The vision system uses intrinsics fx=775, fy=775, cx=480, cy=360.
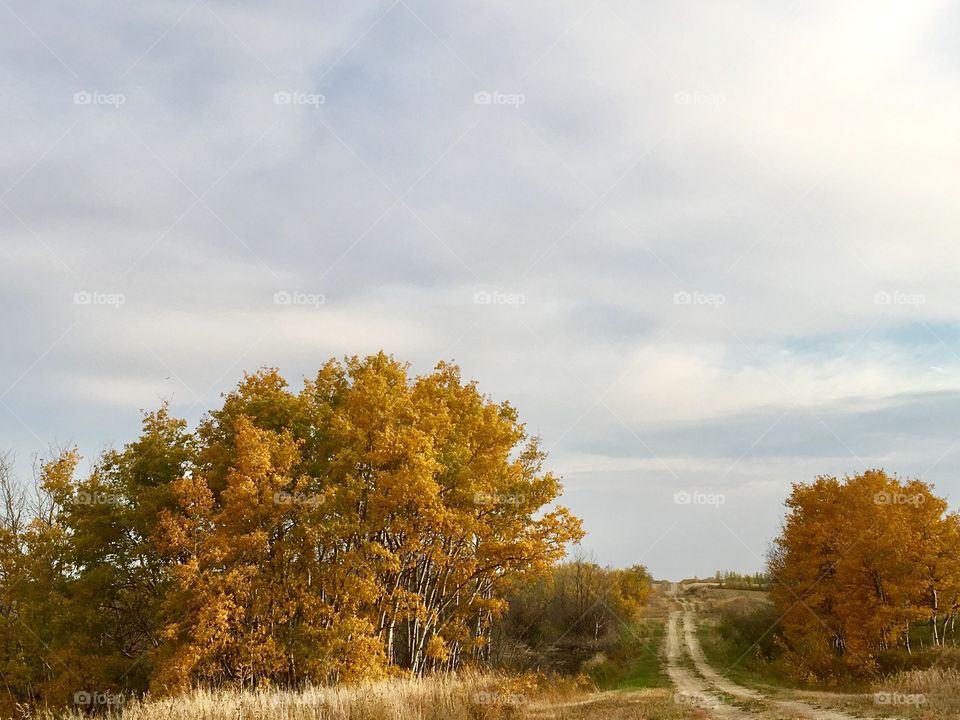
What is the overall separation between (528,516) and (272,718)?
69.5 ft

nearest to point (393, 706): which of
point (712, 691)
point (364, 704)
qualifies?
point (364, 704)

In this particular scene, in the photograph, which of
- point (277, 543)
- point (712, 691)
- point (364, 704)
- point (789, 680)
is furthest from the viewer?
point (789, 680)

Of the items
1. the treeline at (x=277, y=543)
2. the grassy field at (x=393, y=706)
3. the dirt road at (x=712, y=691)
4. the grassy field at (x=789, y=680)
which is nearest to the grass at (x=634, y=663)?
the dirt road at (x=712, y=691)

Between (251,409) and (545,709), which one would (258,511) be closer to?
(251,409)

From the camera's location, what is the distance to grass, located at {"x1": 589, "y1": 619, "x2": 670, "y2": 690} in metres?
46.5

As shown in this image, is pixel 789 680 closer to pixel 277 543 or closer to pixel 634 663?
pixel 634 663

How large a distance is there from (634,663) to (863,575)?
1704cm

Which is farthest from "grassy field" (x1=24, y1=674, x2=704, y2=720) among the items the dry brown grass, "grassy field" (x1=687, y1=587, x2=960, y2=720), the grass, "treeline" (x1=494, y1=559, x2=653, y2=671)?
"treeline" (x1=494, y1=559, x2=653, y2=671)

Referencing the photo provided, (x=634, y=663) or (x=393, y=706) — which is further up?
(x=393, y=706)

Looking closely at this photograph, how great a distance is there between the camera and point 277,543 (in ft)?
96.5

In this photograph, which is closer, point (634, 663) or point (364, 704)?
point (364, 704)

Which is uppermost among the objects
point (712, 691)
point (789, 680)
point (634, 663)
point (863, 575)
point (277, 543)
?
point (277, 543)

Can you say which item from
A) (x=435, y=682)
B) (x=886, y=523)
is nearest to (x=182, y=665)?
(x=435, y=682)

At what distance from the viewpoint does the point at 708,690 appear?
3416 centimetres
